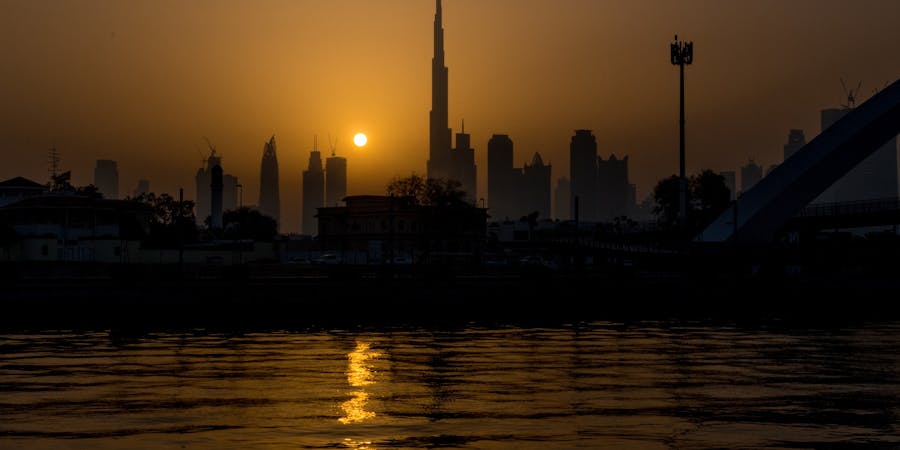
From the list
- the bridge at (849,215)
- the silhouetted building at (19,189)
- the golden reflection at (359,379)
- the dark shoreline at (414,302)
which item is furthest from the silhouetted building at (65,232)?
the golden reflection at (359,379)

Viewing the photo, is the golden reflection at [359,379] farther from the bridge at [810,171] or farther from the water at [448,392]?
the bridge at [810,171]

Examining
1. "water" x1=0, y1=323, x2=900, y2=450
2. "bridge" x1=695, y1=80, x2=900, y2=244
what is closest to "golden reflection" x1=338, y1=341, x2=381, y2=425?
"water" x1=0, y1=323, x2=900, y2=450

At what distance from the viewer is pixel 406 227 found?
18425 centimetres

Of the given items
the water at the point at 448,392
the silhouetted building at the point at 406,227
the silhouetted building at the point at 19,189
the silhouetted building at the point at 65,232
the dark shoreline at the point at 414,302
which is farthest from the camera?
the silhouetted building at the point at 406,227

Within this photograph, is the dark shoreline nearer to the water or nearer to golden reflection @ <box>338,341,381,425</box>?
the water

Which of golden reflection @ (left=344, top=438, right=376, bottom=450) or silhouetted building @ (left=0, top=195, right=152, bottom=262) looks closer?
golden reflection @ (left=344, top=438, right=376, bottom=450)

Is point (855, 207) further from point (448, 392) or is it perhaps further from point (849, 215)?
point (448, 392)

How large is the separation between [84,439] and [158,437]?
4.56 feet

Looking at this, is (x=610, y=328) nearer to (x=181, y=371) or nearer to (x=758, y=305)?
(x=758, y=305)

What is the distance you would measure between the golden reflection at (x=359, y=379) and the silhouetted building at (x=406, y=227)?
136 m

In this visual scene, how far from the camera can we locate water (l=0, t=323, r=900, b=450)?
75.9 ft

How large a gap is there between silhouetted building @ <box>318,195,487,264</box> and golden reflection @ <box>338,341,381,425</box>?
136 metres

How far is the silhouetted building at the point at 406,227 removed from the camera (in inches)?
7205

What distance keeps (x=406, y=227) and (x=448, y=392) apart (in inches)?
6086
